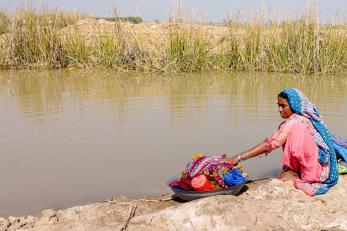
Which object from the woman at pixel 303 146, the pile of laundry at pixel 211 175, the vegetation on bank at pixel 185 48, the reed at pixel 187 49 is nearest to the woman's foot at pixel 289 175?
the woman at pixel 303 146

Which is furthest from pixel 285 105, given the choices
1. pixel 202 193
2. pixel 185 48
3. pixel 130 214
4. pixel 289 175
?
pixel 185 48

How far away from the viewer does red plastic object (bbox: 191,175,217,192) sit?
3.17 m

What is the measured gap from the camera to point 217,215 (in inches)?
113

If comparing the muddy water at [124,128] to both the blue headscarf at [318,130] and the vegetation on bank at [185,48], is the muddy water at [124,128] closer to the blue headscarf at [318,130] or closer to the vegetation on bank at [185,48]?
the vegetation on bank at [185,48]

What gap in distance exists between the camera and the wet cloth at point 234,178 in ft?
10.5

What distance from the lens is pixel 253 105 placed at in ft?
22.5

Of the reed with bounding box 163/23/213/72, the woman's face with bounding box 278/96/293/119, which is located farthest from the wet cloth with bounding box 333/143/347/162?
Answer: the reed with bounding box 163/23/213/72

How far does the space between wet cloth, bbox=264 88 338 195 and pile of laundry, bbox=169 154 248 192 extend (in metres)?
0.30

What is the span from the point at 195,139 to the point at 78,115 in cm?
184

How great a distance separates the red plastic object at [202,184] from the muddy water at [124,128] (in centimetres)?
66

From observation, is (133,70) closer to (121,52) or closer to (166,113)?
(121,52)

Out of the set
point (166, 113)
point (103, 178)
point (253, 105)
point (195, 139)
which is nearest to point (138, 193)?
point (103, 178)

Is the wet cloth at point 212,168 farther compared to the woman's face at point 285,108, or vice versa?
the woman's face at point 285,108

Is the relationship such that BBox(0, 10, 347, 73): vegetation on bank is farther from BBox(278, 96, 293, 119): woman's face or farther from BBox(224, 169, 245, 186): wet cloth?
BBox(224, 169, 245, 186): wet cloth
